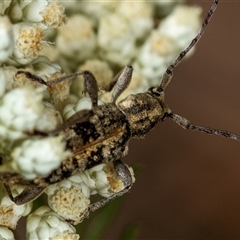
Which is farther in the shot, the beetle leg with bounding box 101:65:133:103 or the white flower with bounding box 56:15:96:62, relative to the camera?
the white flower with bounding box 56:15:96:62

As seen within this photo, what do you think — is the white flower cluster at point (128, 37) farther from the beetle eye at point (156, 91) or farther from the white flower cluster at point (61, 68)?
the beetle eye at point (156, 91)

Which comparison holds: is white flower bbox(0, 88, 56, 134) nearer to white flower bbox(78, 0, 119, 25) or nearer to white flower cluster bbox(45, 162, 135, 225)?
white flower cluster bbox(45, 162, 135, 225)

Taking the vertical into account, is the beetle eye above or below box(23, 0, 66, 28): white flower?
below

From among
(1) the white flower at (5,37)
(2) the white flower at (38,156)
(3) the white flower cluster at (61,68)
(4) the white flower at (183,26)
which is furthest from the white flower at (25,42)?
(4) the white flower at (183,26)

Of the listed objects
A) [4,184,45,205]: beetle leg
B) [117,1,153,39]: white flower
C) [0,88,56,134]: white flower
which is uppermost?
[117,1,153,39]: white flower

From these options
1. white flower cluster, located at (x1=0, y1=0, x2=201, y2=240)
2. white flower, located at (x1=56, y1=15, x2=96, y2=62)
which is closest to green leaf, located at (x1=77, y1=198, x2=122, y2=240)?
white flower cluster, located at (x1=0, y1=0, x2=201, y2=240)

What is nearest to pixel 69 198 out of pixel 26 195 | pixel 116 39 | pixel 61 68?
pixel 26 195

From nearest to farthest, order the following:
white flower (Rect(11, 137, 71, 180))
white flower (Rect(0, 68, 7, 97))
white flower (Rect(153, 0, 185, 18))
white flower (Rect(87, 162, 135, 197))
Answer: white flower (Rect(11, 137, 71, 180)) < white flower (Rect(0, 68, 7, 97)) < white flower (Rect(87, 162, 135, 197)) < white flower (Rect(153, 0, 185, 18))

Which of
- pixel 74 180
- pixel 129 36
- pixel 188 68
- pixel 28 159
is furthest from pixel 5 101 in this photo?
pixel 188 68
